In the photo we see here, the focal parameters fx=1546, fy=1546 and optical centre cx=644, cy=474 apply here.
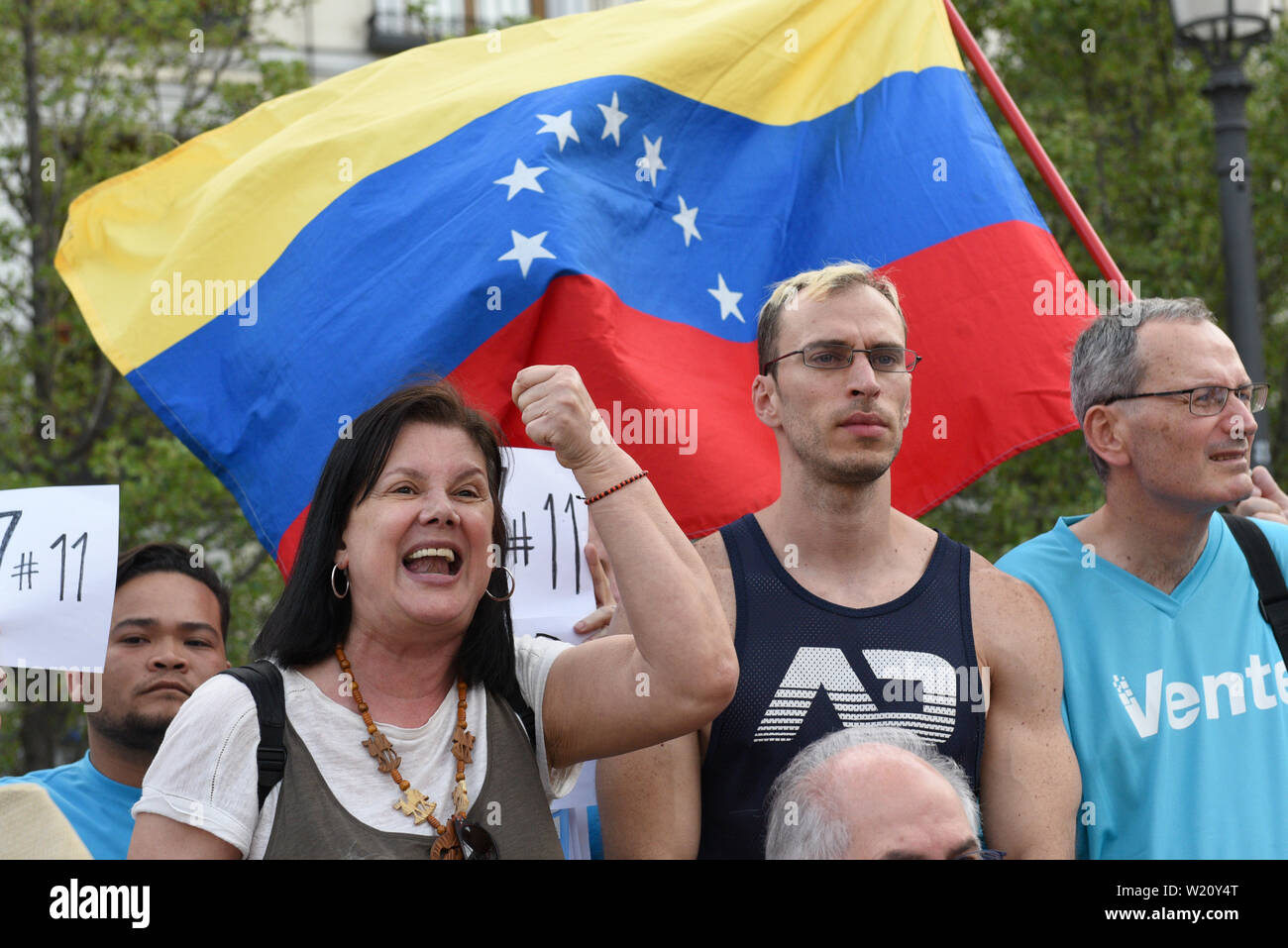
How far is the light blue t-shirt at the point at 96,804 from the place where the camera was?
3.64 meters

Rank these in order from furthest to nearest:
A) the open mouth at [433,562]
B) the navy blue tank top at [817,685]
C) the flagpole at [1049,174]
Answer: the flagpole at [1049,174]
the navy blue tank top at [817,685]
the open mouth at [433,562]

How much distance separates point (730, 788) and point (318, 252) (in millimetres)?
2109

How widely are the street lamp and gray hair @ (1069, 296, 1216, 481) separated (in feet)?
7.40

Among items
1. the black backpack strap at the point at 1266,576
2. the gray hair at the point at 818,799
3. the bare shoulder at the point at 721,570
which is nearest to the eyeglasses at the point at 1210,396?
the black backpack strap at the point at 1266,576

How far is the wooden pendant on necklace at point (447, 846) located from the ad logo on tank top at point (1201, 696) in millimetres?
1515

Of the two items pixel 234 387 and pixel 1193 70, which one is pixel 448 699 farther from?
pixel 1193 70

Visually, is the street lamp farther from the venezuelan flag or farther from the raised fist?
the raised fist

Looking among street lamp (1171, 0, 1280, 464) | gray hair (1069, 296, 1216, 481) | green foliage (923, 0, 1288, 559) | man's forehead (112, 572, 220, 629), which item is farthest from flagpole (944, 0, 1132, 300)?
green foliage (923, 0, 1288, 559)

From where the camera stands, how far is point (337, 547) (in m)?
2.96

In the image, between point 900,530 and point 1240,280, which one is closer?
point 900,530

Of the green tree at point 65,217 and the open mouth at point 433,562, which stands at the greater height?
the green tree at point 65,217

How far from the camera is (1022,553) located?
3600 millimetres

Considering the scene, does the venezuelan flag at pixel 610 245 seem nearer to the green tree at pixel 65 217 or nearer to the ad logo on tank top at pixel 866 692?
the ad logo on tank top at pixel 866 692

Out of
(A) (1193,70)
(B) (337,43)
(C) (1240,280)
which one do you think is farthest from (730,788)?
(B) (337,43)
